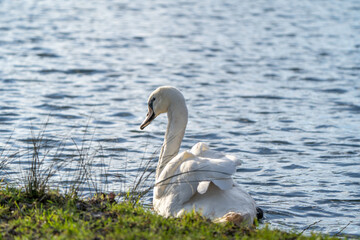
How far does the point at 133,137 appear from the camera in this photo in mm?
11859

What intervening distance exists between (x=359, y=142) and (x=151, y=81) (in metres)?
6.49

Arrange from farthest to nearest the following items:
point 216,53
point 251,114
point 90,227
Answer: point 216,53 < point 251,114 < point 90,227

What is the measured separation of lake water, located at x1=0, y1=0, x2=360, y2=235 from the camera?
9570 millimetres

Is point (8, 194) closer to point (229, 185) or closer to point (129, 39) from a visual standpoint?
point (229, 185)

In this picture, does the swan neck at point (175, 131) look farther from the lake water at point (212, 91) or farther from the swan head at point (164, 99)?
the lake water at point (212, 91)

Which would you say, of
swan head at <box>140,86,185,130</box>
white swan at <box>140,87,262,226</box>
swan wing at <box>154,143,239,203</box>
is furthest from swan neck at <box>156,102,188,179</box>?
swan wing at <box>154,143,239,203</box>

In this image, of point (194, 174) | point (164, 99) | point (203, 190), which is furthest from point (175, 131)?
point (203, 190)

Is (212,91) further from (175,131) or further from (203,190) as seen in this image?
(203,190)

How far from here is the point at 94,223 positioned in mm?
5824

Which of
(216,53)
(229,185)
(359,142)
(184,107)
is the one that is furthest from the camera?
(216,53)

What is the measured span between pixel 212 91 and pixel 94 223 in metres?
10.1

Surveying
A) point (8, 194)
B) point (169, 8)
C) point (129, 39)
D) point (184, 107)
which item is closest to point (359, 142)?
point (184, 107)

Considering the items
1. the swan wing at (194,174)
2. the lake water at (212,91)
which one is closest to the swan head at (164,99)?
the swan wing at (194,174)

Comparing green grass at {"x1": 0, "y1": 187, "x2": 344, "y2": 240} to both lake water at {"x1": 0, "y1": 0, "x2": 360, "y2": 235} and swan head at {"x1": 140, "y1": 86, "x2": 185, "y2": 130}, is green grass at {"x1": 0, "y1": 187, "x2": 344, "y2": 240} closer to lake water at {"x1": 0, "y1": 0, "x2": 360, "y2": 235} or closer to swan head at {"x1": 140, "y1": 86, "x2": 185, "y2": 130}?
lake water at {"x1": 0, "y1": 0, "x2": 360, "y2": 235}
